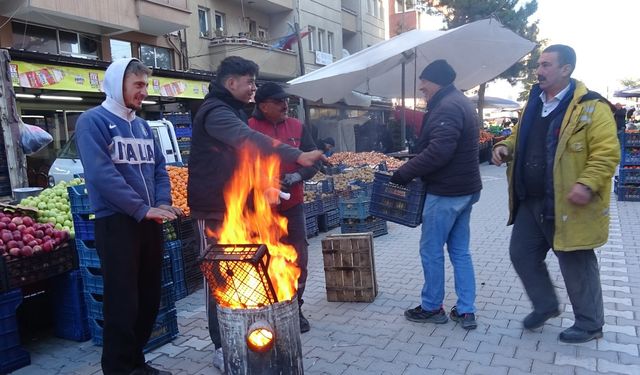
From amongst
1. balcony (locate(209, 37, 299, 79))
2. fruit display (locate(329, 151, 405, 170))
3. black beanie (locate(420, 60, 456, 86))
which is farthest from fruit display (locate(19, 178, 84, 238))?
Answer: balcony (locate(209, 37, 299, 79))

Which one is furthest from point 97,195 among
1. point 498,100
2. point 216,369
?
point 498,100

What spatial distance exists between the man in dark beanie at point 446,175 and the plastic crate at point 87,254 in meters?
2.51

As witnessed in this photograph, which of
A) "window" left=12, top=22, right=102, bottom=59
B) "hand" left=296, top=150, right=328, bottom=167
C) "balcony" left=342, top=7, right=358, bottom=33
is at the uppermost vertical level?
"balcony" left=342, top=7, right=358, bottom=33

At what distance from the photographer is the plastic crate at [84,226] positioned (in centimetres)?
388

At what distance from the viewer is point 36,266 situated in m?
3.85

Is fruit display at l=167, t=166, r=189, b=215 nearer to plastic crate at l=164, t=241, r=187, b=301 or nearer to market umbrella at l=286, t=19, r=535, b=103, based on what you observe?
plastic crate at l=164, t=241, r=187, b=301

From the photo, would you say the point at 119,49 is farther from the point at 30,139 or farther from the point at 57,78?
the point at 30,139

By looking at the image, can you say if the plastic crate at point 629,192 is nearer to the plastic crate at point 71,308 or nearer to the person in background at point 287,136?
the person in background at point 287,136

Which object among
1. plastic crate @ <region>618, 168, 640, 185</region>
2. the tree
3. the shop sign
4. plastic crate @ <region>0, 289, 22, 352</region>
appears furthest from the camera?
the tree

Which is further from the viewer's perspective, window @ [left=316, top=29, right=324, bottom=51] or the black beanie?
window @ [left=316, top=29, right=324, bottom=51]

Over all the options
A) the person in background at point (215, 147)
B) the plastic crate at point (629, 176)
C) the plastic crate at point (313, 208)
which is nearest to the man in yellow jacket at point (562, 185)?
the person in background at point (215, 147)

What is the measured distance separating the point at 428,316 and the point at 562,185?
5.11ft

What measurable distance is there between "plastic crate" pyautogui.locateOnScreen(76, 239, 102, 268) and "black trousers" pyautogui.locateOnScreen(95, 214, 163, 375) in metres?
0.88

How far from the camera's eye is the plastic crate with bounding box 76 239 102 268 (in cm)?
388
